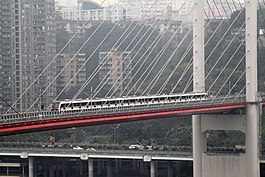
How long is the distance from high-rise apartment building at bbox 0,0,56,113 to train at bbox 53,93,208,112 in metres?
8.28

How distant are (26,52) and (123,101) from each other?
35.7 ft

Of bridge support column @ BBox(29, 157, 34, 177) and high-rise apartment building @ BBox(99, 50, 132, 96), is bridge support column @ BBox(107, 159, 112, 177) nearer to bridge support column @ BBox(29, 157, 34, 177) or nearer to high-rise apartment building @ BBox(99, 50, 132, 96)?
bridge support column @ BBox(29, 157, 34, 177)

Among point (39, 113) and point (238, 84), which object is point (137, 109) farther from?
point (238, 84)

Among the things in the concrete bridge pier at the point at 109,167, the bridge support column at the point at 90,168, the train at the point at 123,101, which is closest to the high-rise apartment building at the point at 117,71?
the concrete bridge pier at the point at 109,167

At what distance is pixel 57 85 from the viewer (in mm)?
25516

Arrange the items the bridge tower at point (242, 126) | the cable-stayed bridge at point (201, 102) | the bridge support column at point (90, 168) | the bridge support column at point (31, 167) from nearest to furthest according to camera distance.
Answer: the cable-stayed bridge at point (201, 102), the bridge tower at point (242, 126), the bridge support column at point (90, 168), the bridge support column at point (31, 167)

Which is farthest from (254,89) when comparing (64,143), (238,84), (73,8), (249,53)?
(73,8)

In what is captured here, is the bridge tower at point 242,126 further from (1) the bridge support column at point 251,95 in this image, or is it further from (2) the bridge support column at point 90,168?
(2) the bridge support column at point 90,168

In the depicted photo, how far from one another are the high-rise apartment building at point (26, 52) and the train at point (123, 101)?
8279 millimetres

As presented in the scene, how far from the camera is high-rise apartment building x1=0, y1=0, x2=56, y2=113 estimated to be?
23406 millimetres

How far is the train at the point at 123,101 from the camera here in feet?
41.9

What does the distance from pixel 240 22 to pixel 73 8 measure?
1276 centimetres

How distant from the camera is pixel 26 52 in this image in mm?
24344

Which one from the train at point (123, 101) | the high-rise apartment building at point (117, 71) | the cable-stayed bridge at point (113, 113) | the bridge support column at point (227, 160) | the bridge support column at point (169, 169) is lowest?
the bridge support column at point (169, 169)
